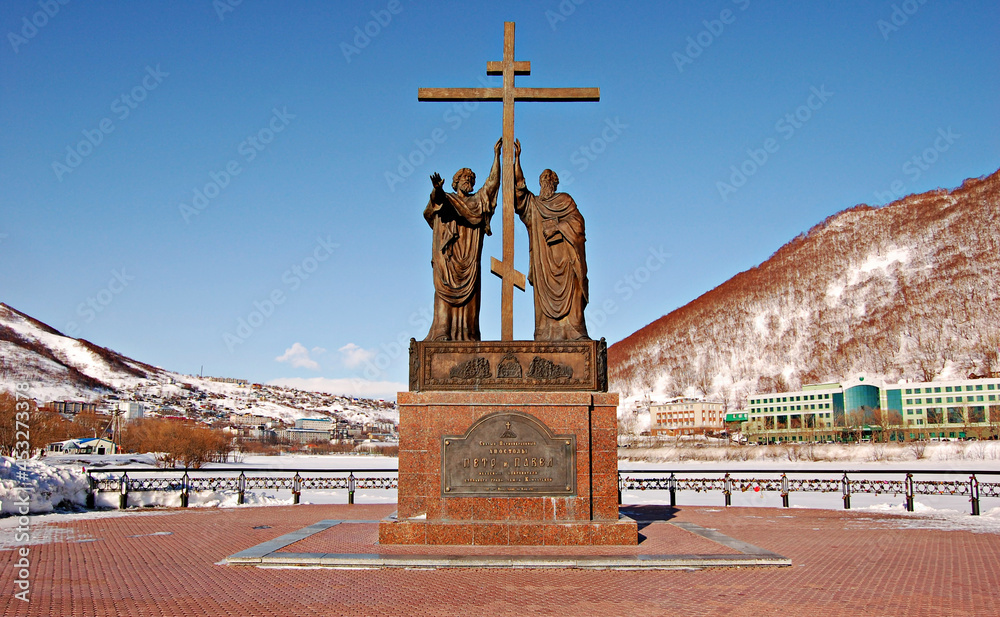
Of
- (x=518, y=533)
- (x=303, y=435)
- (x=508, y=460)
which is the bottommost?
(x=303, y=435)

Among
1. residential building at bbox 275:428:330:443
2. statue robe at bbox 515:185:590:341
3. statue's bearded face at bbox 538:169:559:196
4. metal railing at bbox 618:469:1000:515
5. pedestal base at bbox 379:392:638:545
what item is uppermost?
statue's bearded face at bbox 538:169:559:196

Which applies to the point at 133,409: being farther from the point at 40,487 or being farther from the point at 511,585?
the point at 511,585

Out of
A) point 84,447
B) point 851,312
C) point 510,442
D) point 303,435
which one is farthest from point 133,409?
point 510,442

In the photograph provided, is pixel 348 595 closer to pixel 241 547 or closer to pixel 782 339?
pixel 241 547

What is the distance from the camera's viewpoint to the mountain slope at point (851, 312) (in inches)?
5221

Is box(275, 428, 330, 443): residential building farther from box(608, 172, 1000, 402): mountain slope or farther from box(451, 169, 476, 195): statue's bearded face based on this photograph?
box(451, 169, 476, 195): statue's bearded face

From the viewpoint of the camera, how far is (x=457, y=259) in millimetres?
12891

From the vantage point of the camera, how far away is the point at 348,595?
8445mm

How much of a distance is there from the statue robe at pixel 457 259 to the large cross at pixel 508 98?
0.40 metres

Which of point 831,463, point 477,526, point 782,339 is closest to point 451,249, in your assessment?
point 477,526

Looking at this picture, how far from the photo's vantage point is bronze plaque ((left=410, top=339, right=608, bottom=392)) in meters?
11.9

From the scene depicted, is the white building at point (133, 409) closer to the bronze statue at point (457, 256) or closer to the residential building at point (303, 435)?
the residential building at point (303, 435)

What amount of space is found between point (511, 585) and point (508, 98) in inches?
331


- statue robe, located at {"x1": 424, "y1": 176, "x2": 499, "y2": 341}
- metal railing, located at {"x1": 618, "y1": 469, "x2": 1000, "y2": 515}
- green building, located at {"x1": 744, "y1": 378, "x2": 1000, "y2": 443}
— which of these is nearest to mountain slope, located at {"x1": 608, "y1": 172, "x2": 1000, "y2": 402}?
green building, located at {"x1": 744, "y1": 378, "x2": 1000, "y2": 443}
